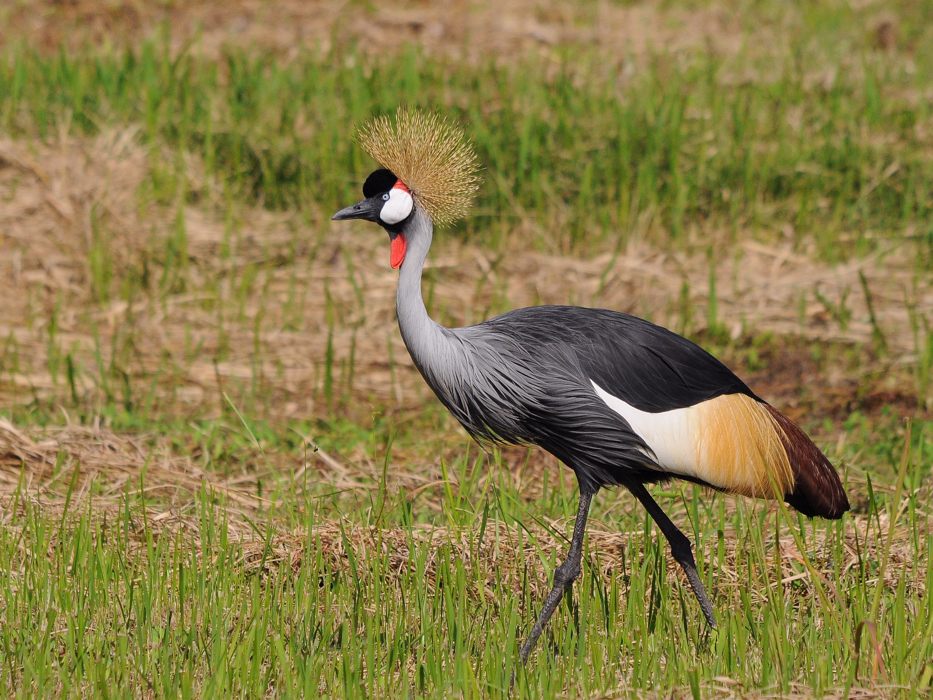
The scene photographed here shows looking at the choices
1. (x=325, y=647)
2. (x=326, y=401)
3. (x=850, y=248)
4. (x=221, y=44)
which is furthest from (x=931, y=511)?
(x=221, y=44)

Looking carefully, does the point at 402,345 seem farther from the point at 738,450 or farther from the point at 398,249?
the point at 738,450

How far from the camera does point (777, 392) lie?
18.4 ft

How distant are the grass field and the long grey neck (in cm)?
57

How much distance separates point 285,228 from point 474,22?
164 inches

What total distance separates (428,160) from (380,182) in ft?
0.51

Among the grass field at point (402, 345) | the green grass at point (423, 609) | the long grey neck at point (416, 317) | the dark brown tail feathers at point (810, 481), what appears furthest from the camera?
the dark brown tail feathers at point (810, 481)

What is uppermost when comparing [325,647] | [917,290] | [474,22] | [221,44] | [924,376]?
[474,22]

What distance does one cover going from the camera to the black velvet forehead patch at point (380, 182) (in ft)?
10.8

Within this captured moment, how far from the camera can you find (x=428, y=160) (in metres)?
3.34

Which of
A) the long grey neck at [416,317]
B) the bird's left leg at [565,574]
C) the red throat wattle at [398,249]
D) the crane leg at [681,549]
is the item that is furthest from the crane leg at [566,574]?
the red throat wattle at [398,249]

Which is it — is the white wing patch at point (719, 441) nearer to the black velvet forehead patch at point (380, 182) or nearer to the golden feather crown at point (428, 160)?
the golden feather crown at point (428, 160)

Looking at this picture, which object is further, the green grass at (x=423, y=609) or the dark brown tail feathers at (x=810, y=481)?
the dark brown tail feathers at (x=810, y=481)

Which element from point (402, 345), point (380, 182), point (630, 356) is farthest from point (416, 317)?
point (402, 345)

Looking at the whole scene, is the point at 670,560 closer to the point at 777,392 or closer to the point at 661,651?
the point at 661,651
